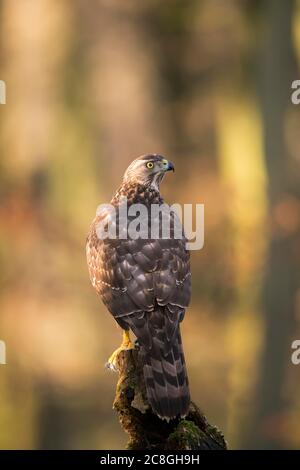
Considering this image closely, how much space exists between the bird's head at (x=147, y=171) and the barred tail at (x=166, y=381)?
5.08 ft

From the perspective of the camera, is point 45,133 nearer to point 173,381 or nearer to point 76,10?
point 76,10

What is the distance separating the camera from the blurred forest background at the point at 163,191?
12047 mm

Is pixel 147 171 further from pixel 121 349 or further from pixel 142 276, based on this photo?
pixel 121 349

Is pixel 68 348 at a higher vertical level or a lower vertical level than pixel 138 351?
lower

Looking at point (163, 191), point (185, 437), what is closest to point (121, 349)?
point (185, 437)

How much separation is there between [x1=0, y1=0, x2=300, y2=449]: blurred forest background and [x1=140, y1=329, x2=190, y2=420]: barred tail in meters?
6.03

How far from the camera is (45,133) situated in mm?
12492

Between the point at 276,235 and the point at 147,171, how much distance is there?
7.31 metres

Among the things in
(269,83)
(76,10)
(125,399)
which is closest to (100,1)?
(76,10)

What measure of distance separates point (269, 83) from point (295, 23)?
1.06m

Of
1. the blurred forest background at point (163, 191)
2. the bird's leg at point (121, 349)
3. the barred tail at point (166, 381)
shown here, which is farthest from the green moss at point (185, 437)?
the blurred forest background at point (163, 191)

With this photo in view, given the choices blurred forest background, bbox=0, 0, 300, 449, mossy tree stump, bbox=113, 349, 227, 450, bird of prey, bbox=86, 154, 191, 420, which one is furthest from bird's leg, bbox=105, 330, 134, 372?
blurred forest background, bbox=0, 0, 300, 449

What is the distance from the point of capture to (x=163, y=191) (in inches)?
539

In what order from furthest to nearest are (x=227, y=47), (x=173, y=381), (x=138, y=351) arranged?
(x=227, y=47)
(x=138, y=351)
(x=173, y=381)
